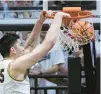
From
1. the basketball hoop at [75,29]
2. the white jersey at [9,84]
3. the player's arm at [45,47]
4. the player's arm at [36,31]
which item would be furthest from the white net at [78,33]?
the white jersey at [9,84]

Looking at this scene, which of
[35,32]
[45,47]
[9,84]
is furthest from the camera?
[35,32]

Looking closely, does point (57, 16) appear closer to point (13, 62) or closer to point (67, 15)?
point (67, 15)

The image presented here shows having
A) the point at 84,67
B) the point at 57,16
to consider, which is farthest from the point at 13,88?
the point at 84,67

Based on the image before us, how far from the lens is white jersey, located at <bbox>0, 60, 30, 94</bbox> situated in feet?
9.06

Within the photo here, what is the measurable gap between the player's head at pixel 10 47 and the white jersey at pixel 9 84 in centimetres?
12

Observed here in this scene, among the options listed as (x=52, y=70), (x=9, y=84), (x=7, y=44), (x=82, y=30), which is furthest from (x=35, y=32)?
(x=52, y=70)

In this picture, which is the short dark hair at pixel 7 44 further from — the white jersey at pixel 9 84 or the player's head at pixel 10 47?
the white jersey at pixel 9 84

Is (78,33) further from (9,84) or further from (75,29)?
(9,84)

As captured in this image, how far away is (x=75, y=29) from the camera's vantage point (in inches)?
115

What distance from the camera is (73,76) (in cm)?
342

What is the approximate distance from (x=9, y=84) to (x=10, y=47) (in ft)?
0.98

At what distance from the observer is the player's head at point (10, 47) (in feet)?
9.63

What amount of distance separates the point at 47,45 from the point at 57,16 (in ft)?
0.65

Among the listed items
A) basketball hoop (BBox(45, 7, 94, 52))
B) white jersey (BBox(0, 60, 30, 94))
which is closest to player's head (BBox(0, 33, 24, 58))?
white jersey (BBox(0, 60, 30, 94))
